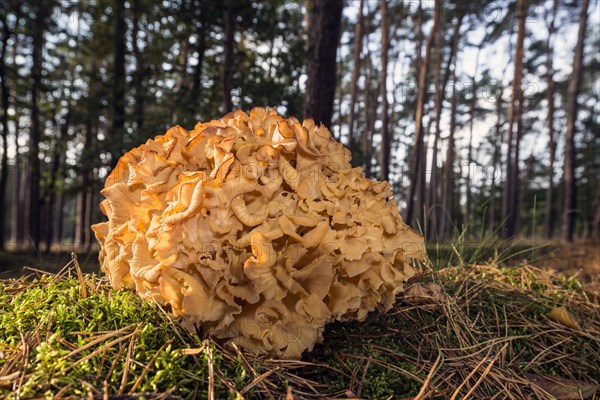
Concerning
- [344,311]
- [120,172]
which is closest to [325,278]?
[344,311]

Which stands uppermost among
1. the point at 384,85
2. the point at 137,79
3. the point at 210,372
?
the point at 384,85

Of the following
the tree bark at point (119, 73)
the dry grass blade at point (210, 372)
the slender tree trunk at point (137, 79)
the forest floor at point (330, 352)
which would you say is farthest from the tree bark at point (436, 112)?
the tree bark at point (119, 73)

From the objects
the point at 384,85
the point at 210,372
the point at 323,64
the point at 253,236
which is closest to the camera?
the point at 210,372

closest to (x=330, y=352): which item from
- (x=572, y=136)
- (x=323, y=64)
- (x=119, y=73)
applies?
(x=323, y=64)

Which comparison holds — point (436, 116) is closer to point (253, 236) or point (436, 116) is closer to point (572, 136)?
point (572, 136)

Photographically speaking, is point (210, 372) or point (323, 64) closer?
point (210, 372)

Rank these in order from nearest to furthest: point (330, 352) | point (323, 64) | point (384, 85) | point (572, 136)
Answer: point (330, 352) < point (323, 64) < point (384, 85) < point (572, 136)

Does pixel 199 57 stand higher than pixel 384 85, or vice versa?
pixel 384 85
